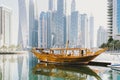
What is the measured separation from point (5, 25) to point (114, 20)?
223ft

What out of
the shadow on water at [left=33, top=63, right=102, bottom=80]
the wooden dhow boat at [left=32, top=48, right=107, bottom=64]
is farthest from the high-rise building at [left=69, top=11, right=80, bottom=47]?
the shadow on water at [left=33, top=63, right=102, bottom=80]

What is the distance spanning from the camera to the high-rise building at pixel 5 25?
149m

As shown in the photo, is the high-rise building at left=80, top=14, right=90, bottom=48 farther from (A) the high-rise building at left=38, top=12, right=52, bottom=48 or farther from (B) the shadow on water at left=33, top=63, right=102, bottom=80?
(B) the shadow on water at left=33, top=63, right=102, bottom=80

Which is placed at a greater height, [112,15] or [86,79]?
[112,15]

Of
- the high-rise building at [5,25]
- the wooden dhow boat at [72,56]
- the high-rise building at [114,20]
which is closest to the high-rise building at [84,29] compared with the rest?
the high-rise building at [5,25]

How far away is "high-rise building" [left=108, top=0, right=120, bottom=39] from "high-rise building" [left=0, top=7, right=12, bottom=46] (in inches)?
2381

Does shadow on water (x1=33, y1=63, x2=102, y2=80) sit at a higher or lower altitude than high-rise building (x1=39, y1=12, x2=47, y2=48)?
lower

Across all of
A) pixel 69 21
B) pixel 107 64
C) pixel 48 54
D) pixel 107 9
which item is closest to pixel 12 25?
pixel 69 21

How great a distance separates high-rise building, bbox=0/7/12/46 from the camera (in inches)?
5857

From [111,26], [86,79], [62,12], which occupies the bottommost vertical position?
[86,79]

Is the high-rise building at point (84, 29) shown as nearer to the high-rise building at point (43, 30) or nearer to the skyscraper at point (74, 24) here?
the skyscraper at point (74, 24)

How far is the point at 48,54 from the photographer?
47.9 meters

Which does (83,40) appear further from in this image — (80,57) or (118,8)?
(80,57)

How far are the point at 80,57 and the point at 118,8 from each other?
65757 millimetres
